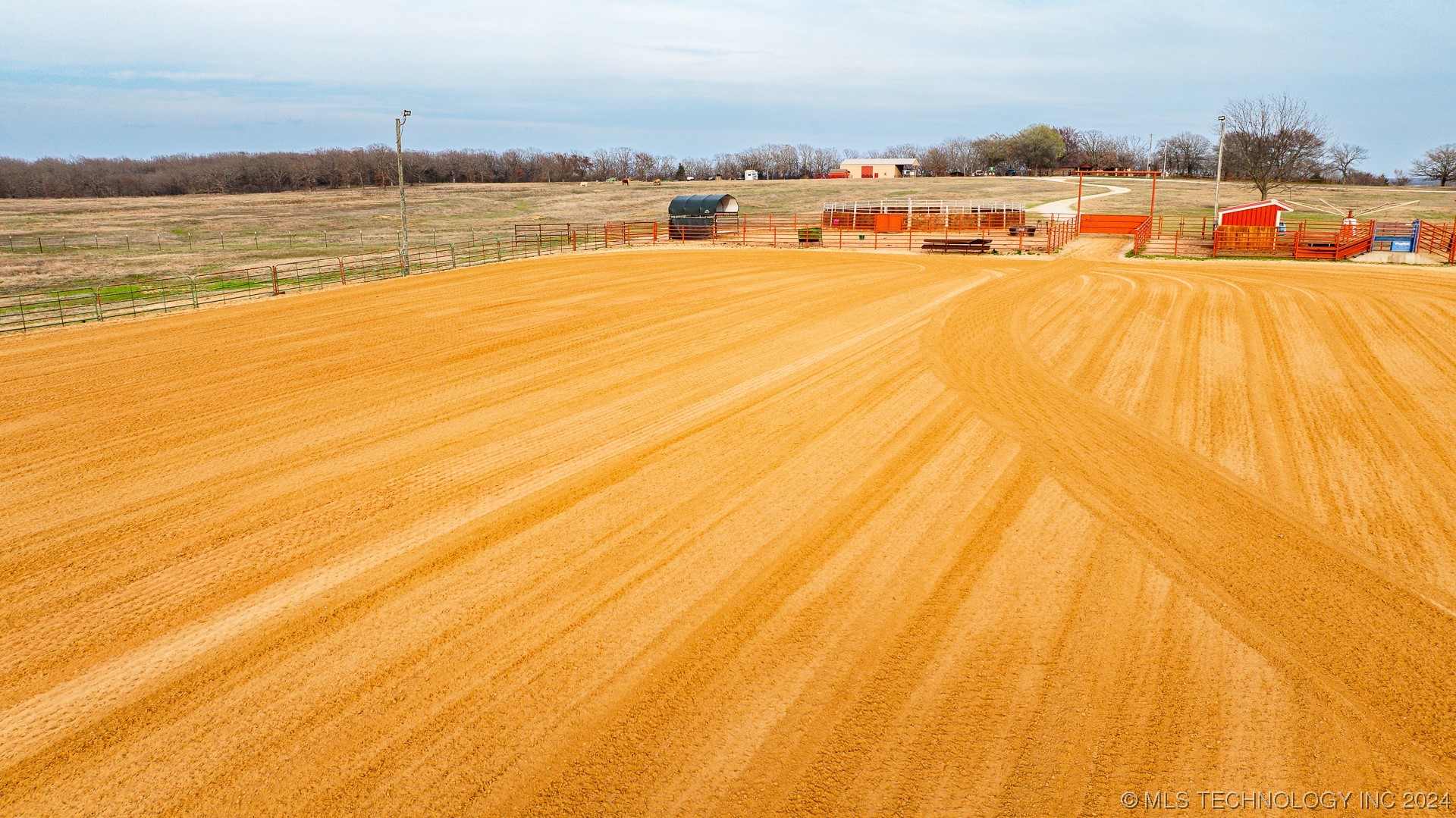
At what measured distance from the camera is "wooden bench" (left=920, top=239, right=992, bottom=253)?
39750 millimetres

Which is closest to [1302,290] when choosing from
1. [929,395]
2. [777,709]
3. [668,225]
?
[929,395]

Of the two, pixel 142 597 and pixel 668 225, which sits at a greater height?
pixel 668 225

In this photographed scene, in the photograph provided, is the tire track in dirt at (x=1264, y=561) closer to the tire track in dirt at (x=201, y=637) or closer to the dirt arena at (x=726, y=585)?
the dirt arena at (x=726, y=585)

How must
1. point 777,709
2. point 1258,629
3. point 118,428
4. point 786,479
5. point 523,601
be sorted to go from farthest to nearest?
point 118,428 < point 786,479 < point 523,601 < point 1258,629 < point 777,709

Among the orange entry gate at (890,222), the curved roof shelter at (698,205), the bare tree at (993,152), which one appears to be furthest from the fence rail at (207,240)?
the bare tree at (993,152)

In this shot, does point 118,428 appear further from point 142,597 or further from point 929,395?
point 929,395

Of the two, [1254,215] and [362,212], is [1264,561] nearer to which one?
[1254,215]

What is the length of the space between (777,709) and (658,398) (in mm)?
7857

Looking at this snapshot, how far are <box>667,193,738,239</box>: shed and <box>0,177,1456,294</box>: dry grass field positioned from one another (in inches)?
724

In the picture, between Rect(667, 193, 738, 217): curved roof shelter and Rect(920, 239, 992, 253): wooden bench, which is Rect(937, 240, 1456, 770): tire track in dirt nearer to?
A: Rect(920, 239, 992, 253): wooden bench

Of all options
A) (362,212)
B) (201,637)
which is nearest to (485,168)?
(362,212)

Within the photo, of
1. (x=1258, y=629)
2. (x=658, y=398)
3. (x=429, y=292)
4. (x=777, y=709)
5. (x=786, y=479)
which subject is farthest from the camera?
(x=429, y=292)

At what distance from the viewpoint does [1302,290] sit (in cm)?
2411

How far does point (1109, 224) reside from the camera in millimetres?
46906
